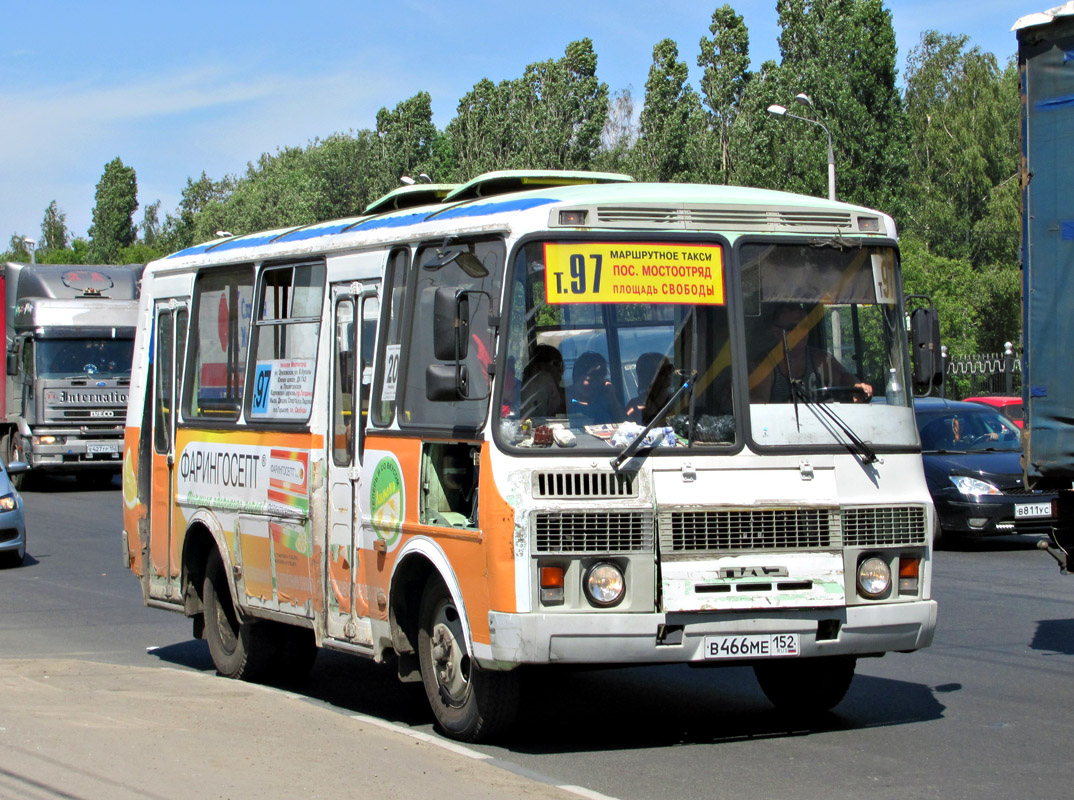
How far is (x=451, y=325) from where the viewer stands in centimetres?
735

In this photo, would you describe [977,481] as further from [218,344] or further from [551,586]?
[551,586]

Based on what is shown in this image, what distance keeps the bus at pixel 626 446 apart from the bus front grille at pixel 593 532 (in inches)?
0.4

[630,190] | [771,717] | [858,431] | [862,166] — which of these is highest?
[862,166]

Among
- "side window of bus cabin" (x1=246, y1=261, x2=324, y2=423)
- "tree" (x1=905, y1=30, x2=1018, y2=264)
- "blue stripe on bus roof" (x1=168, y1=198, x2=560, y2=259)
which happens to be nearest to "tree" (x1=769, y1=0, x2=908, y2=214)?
"tree" (x1=905, y1=30, x2=1018, y2=264)

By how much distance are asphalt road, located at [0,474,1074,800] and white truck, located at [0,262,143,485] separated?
15987 millimetres

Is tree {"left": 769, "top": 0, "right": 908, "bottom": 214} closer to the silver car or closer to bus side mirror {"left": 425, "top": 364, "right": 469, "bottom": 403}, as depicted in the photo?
the silver car

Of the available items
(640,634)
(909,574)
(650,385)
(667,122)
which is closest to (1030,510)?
(909,574)

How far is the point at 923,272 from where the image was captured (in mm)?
48625

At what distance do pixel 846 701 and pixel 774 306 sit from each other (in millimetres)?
2671

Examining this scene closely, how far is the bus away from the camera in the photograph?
7215mm

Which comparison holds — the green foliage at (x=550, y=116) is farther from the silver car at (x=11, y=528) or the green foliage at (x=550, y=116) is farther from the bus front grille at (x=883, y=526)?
the bus front grille at (x=883, y=526)

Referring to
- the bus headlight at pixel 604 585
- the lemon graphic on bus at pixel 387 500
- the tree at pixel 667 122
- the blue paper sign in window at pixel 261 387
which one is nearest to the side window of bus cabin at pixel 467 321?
the lemon graphic on bus at pixel 387 500

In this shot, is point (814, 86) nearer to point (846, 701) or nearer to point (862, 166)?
point (862, 166)

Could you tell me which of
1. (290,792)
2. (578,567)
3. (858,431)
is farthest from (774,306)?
(290,792)
